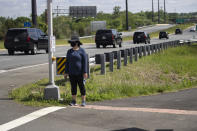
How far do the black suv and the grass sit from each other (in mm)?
10042

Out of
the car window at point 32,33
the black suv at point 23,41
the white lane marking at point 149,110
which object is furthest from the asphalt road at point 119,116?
the car window at point 32,33

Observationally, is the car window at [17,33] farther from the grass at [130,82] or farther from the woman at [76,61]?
the woman at [76,61]

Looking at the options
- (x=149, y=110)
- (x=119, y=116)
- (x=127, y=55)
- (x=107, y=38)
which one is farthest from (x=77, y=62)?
(x=107, y=38)

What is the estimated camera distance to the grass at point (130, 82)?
37.8ft

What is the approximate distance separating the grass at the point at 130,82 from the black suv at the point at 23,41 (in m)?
10.0

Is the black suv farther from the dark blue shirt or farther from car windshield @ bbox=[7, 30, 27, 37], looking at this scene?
the dark blue shirt

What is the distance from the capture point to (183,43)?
44156 millimetres

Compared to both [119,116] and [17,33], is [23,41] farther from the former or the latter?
[119,116]

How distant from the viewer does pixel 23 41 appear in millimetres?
30734

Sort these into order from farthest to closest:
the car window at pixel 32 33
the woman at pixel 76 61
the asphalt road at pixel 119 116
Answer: the car window at pixel 32 33
the woman at pixel 76 61
the asphalt road at pixel 119 116

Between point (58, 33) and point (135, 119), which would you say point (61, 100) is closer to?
point (135, 119)

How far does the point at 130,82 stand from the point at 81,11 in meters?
105

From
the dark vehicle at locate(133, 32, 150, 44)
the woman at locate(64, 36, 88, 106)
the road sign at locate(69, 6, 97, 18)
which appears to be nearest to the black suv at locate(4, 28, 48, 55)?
the woman at locate(64, 36, 88, 106)

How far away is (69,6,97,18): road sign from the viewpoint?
116938 millimetres
